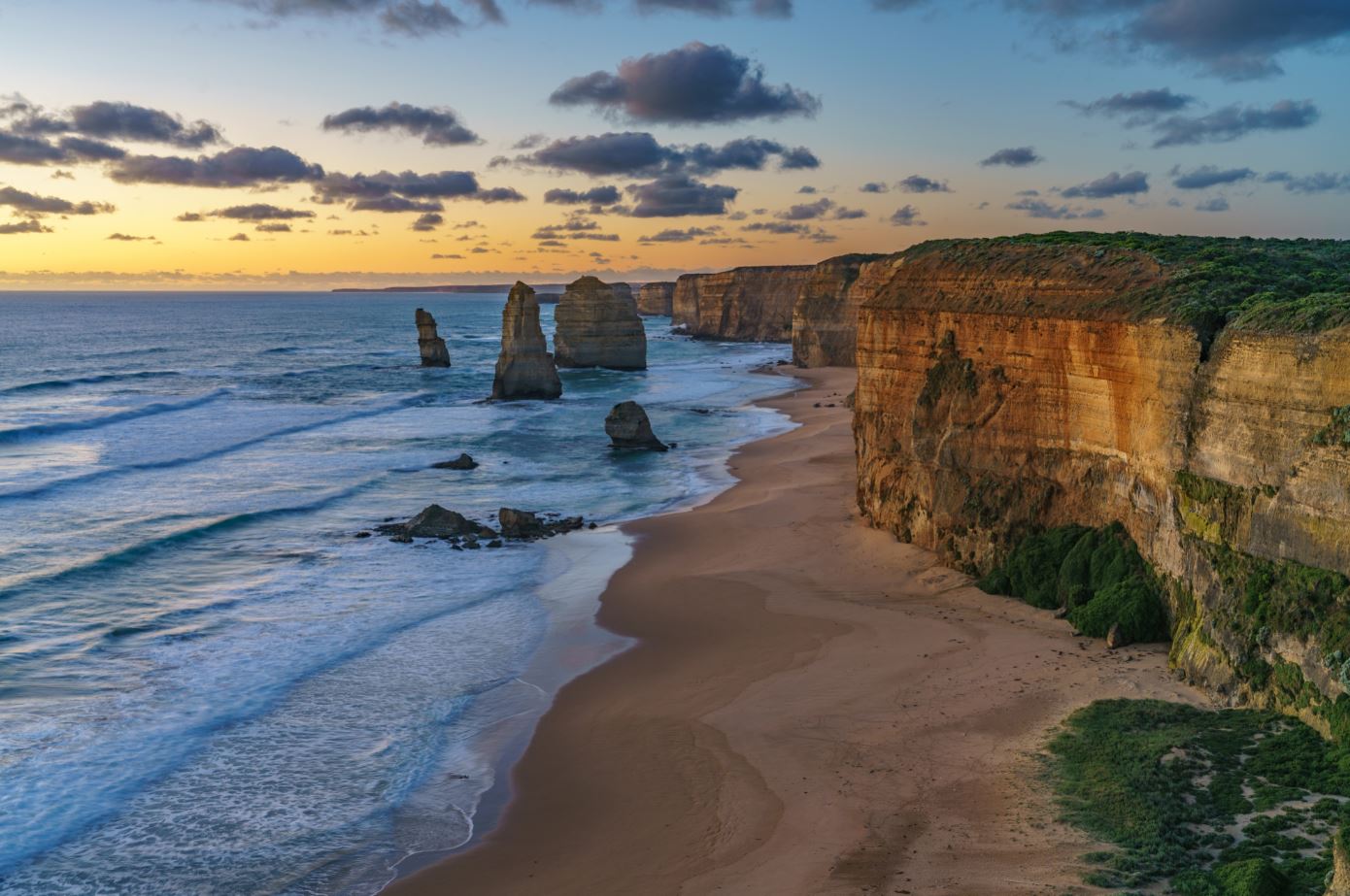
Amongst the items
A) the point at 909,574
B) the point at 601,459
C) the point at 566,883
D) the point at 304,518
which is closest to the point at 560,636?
the point at 909,574

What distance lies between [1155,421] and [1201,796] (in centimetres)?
850

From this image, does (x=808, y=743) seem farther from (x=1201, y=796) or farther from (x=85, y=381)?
(x=85, y=381)

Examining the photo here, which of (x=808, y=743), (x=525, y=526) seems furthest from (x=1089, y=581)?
(x=525, y=526)

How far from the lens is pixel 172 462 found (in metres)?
49.6

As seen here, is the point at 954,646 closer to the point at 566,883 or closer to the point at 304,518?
the point at 566,883

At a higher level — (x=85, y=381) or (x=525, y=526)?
(x=85, y=381)

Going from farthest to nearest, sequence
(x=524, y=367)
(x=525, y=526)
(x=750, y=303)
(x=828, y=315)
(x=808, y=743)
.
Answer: (x=750, y=303) < (x=828, y=315) < (x=524, y=367) < (x=525, y=526) < (x=808, y=743)

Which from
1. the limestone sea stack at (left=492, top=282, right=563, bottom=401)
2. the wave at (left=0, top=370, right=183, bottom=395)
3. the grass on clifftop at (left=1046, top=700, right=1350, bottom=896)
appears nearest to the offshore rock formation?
the limestone sea stack at (left=492, top=282, right=563, bottom=401)

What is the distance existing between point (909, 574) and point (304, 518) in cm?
2347

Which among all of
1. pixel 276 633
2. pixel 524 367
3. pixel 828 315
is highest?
pixel 828 315

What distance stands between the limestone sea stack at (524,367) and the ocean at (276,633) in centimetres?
1118

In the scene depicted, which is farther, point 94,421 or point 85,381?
point 85,381

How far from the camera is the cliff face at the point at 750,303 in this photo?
134125 mm

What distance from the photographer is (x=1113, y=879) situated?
38.5 ft
